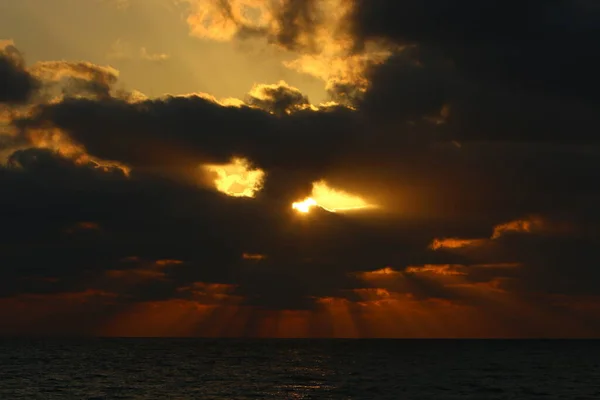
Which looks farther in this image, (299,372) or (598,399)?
(299,372)

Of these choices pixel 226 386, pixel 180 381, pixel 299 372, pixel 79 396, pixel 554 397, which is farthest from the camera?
pixel 299 372

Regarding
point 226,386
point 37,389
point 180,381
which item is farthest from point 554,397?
point 37,389

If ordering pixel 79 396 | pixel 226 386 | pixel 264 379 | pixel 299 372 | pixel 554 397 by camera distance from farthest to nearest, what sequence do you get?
pixel 299 372 → pixel 264 379 → pixel 226 386 → pixel 554 397 → pixel 79 396

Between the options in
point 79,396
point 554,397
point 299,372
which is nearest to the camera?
point 79,396

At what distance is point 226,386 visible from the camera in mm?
100500

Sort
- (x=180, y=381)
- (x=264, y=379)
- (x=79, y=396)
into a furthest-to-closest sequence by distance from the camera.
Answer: (x=264, y=379), (x=180, y=381), (x=79, y=396)

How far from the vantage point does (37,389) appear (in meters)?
93.0

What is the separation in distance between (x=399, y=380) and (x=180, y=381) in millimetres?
34393

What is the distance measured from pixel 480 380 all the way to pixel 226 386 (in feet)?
140

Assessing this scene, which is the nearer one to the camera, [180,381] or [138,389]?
[138,389]

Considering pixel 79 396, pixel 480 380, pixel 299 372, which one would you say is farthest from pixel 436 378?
pixel 79 396

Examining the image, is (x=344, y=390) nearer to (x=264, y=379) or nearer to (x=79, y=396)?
(x=264, y=379)

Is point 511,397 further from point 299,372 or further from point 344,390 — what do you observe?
point 299,372

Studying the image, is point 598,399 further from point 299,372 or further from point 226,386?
point 299,372
